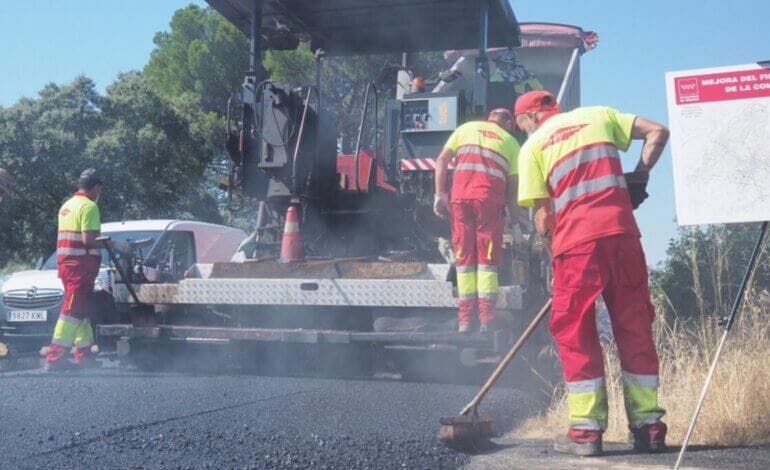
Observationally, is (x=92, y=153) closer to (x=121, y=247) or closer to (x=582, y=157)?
(x=121, y=247)

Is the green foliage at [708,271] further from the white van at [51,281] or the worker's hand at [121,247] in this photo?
the white van at [51,281]

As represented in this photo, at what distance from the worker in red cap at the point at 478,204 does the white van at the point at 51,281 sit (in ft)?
14.2

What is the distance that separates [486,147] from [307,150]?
146cm

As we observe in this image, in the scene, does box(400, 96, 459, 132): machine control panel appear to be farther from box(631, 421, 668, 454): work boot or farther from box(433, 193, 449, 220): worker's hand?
box(631, 421, 668, 454): work boot

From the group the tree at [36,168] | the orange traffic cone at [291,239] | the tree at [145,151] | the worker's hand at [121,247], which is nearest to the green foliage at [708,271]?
the orange traffic cone at [291,239]

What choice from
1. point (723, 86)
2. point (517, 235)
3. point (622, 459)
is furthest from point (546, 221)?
point (517, 235)

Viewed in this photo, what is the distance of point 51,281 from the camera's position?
959 centimetres

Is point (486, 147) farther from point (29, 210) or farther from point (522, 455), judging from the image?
point (29, 210)

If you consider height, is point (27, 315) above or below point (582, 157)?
below

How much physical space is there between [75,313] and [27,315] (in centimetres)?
246

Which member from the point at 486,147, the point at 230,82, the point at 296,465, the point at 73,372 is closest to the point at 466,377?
the point at 486,147

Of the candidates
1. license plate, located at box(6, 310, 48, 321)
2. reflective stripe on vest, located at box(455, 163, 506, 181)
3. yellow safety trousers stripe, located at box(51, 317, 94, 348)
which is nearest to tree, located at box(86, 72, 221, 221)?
license plate, located at box(6, 310, 48, 321)

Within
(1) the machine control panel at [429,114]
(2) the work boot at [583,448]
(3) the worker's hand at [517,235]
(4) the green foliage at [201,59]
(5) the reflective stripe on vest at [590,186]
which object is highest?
(4) the green foliage at [201,59]

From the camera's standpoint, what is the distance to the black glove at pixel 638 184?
3887 millimetres
